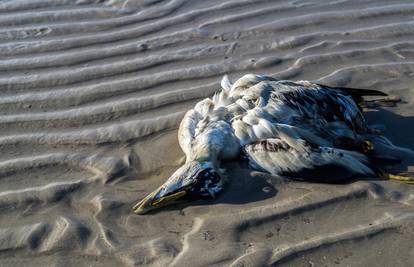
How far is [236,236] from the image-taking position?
9.47ft

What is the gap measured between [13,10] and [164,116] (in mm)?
2312

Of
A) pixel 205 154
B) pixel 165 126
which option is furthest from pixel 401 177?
pixel 165 126

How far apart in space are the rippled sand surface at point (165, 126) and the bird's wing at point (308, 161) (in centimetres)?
6

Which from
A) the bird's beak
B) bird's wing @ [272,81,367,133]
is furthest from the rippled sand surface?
bird's wing @ [272,81,367,133]

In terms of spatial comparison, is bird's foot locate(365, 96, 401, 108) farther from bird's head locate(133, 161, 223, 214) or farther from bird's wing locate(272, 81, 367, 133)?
bird's head locate(133, 161, 223, 214)

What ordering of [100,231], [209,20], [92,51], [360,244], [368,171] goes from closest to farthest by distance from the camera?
[360,244] → [100,231] → [368,171] → [92,51] → [209,20]

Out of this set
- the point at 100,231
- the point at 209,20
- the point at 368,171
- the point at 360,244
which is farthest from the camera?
the point at 209,20

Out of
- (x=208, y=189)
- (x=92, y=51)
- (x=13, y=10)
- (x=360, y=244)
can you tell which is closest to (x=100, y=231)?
(x=208, y=189)

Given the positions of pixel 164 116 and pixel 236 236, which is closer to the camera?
pixel 236 236

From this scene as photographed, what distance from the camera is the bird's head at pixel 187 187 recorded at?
10.1ft

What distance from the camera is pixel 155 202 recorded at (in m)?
3.06

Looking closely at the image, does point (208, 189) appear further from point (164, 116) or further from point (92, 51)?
point (92, 51)

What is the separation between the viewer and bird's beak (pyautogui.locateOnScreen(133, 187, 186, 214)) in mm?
3064

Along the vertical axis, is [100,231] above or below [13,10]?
below
